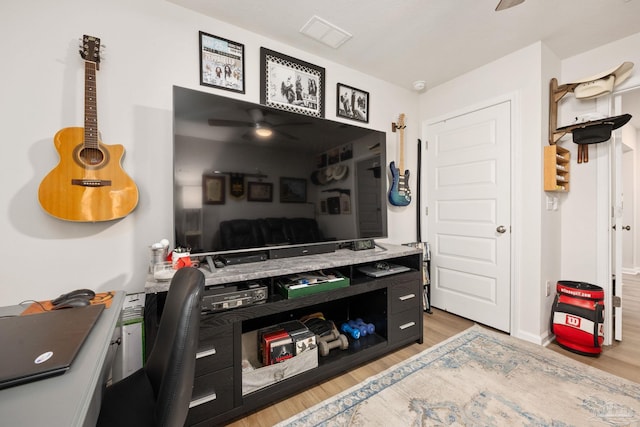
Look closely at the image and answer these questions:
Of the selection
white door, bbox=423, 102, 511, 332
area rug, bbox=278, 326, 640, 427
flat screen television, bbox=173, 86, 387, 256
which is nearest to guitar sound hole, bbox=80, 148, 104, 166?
flat screen television, bbox=173, 86, 387, 256

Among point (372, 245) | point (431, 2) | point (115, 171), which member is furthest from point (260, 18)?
point (372, 245)

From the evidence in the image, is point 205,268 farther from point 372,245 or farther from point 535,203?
point 535,203

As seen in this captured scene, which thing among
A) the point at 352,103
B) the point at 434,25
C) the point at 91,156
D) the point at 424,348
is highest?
the point at 434,25

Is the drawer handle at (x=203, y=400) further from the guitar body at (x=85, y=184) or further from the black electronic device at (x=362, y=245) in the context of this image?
the black electronic device at (x=362, y=245)

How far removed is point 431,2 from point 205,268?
2186 mm

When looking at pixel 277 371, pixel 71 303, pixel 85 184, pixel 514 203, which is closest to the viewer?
pixel 71 303

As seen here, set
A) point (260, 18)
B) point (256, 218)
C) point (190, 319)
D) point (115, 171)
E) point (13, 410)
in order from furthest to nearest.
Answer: point (260, 18) < point (256, 218) < point (115, 171) < point (190, 319) < point (13, 410)

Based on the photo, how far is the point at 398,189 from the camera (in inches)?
106

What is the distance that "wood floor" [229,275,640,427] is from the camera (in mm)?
1442

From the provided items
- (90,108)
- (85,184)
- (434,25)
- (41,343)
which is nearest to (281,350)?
(41,343)

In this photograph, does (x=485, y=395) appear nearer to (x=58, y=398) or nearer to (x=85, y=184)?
(x=58, y=398)

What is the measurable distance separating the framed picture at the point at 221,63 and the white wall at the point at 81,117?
55 mm

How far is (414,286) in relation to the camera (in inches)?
82.3

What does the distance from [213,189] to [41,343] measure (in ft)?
3.19
